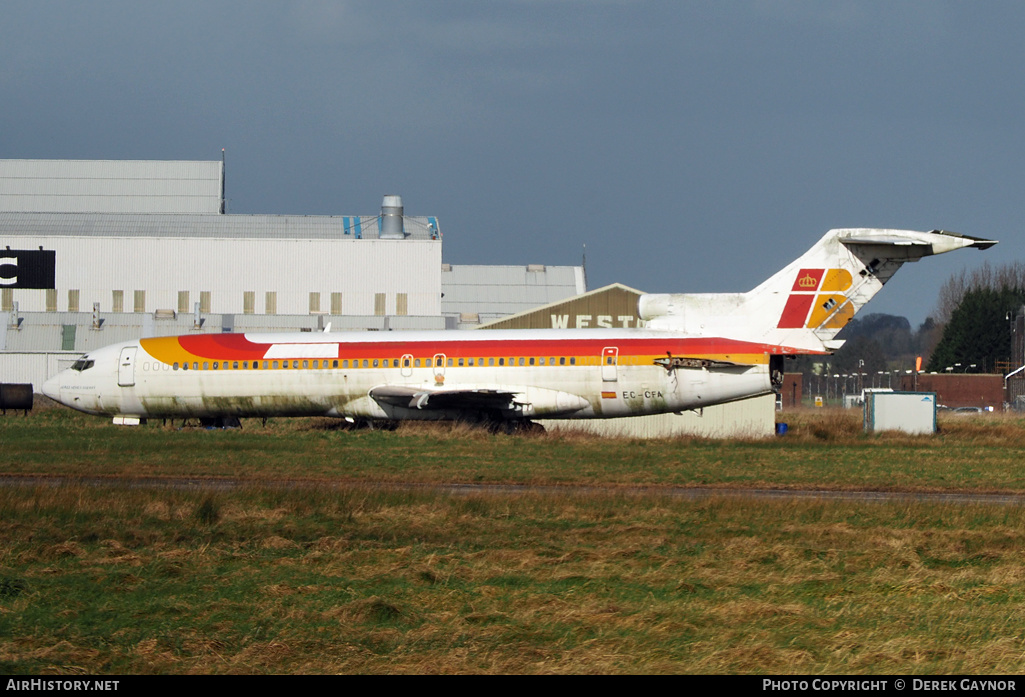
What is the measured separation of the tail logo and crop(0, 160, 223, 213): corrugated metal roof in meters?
49.9

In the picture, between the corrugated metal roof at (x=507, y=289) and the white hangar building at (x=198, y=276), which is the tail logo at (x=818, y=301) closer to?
the white hangar building at (x=198, y=276)

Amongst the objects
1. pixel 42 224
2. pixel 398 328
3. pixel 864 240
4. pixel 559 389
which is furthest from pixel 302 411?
pixel 42 224

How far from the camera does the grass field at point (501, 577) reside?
933 centimetres

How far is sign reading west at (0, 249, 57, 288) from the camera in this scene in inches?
2514

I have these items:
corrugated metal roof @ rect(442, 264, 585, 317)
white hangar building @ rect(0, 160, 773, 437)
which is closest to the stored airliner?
white hangar building @ rect(0, 160, 773, 437)

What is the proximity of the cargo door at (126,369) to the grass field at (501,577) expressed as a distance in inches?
514

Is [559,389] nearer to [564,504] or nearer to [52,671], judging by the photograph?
[564,504]

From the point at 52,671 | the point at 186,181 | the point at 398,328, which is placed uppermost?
the point at 186,181

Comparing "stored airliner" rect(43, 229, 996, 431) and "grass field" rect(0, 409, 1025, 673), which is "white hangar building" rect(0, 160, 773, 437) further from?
"grass field" rect(0, 409, 1025, 673)

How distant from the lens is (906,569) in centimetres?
1296

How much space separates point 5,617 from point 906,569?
9701mm

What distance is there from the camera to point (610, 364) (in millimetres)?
33125

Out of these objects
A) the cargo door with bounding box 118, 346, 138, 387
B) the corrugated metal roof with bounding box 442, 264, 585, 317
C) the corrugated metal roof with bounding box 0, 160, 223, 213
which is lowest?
the cargo door with bounding box 118, 346, 138, 387

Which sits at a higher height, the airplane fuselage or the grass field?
the airplane fuselage
